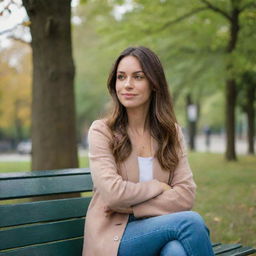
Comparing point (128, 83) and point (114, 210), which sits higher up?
point (128, 83)

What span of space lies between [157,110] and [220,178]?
7497mm

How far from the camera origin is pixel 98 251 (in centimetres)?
283

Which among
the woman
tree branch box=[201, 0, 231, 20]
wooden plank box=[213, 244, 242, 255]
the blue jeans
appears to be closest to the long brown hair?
the woman

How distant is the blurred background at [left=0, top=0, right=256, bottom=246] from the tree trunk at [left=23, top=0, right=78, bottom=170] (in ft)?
0.04

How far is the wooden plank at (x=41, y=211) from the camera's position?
9.24ft

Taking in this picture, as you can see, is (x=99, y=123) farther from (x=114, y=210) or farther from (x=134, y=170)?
(x=114, y=210)

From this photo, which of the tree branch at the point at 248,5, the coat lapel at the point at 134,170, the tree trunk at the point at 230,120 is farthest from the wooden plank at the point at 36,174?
the tree trunk at the point at 230,120

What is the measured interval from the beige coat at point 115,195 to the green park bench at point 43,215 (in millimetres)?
211

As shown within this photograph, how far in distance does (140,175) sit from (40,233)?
754 millimetres

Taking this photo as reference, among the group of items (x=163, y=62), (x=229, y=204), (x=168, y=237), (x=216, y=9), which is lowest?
(x=229, y=204)

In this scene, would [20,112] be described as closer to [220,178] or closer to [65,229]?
[220,178]

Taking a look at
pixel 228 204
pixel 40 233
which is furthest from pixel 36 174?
pixel 228 204

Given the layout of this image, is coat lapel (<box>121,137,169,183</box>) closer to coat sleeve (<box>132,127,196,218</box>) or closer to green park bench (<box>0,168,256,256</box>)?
coat sleeve (<box>132,127,196,218</box>)

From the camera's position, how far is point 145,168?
3092 millimetres
